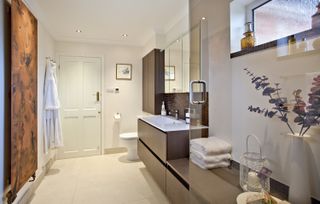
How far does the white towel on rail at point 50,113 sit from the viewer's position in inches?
113

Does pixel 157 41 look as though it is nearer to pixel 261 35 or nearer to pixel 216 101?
pixel 216 101

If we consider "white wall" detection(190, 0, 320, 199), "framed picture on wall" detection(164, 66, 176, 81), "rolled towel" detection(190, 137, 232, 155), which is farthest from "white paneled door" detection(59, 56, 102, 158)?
"rolled towel" detection(190, 137, 232, 155)

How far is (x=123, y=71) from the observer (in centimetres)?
417

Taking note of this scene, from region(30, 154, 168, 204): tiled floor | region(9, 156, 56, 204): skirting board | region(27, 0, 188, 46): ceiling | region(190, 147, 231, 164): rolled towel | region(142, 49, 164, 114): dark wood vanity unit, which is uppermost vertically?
region(27, 0, 188, 46): ceiling

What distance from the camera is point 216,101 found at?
204cm

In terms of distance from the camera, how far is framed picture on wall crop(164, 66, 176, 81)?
9.98 feet

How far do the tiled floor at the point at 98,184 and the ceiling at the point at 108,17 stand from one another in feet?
7.94

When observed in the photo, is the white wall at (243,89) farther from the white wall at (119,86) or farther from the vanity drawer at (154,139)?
the white wall at (119,86)

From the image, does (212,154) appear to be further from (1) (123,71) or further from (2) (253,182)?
(1) (123,71)

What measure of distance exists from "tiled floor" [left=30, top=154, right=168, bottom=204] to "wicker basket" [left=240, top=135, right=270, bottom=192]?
3.82 feet

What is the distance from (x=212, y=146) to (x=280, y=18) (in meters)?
1.20

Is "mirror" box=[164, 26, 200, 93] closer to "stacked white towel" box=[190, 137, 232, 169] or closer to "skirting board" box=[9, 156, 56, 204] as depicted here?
"stacked white towel" box=[190, 137, 232, 169]

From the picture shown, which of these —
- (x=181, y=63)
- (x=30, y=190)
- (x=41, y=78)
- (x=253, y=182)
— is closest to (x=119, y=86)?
(x=41, y=78)

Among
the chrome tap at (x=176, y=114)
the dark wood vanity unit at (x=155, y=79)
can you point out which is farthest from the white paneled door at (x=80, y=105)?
the chrome tap at (x=176, y=114)
